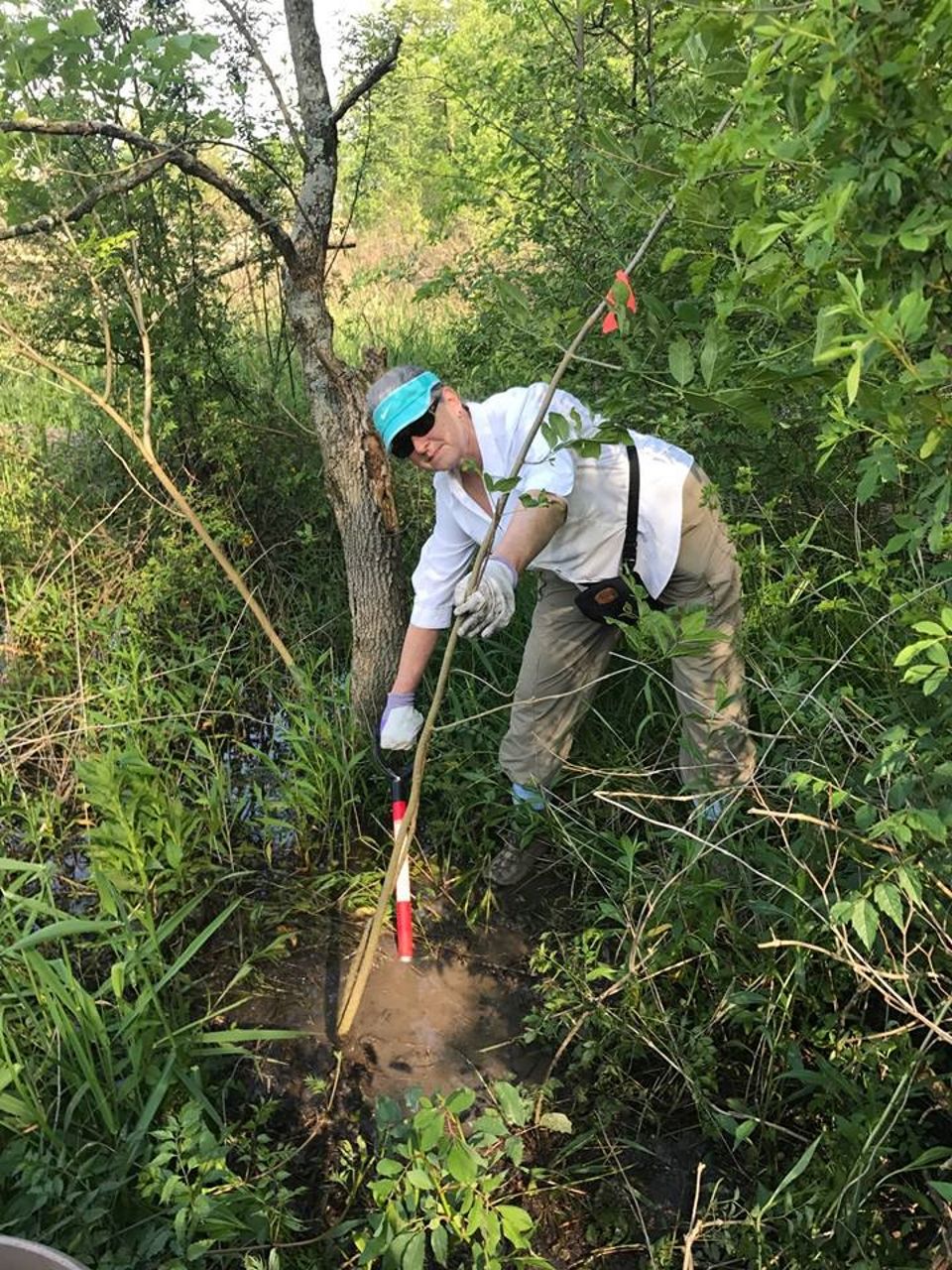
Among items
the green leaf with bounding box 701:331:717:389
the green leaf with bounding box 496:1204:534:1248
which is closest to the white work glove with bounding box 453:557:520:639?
the green leaf with bounding box 701:331:717:389

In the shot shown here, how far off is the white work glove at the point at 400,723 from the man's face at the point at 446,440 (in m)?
0.76

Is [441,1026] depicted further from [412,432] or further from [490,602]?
[412,432]

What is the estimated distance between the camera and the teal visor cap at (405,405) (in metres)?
2.16

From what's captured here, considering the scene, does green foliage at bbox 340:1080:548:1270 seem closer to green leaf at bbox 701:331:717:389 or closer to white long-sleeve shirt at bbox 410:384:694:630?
green leaf at bbox 701:331:717:389

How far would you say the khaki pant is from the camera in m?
2.44

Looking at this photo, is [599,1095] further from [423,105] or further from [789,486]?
[423,105]

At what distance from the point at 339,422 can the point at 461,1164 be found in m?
2.14

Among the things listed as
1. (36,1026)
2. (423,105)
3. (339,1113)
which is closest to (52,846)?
(36,1026)

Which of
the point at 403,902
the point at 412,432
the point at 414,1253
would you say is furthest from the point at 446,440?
the point at 414,1253

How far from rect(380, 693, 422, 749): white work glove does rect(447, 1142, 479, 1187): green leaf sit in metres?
1.36

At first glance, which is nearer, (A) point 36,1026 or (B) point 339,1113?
(A) point 36,1026

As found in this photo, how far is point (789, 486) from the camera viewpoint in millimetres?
3049

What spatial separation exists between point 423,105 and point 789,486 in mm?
3408

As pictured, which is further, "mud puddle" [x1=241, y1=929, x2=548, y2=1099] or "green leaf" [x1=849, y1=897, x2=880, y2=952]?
"mud puddle" [x1=241, y1=929, x2=548, y2=1099]
